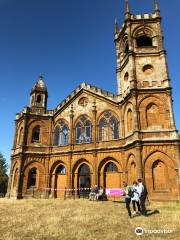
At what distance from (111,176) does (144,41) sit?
58.5ft

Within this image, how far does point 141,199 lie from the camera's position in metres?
13.3

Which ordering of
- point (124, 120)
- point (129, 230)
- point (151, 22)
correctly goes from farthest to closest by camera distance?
1. point (151, 22)
2. point (124, 120)
3. point (129, 230)

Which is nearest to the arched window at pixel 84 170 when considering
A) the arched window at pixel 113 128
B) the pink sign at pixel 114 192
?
the pink sign at pixel 114 192

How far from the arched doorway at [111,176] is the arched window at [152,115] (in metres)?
6.72

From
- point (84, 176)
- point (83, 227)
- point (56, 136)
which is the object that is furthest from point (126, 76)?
point (83, 227)

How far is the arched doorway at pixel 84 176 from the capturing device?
2770 centimetres

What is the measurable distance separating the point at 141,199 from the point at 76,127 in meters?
18.1

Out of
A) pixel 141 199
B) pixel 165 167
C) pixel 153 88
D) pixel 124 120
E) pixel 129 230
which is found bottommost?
pixel 129 230

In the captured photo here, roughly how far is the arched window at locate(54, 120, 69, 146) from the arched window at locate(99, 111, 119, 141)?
5227 millimetres

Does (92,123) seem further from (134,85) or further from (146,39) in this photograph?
(146,39)

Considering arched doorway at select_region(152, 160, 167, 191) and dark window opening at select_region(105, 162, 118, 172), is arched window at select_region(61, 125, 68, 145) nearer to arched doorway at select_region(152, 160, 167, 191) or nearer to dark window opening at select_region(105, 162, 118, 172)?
dark window opening at select_region(105, 162, 118, 172)

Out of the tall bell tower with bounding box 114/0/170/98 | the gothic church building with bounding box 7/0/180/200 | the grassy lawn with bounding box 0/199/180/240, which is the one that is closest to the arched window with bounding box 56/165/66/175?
the gothic church building with bounding box 7/0/180/200

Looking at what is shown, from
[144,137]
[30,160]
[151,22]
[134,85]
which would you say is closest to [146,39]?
[151,22]

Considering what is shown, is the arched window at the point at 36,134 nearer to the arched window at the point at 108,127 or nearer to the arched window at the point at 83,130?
the arched window at the point at 83,130
